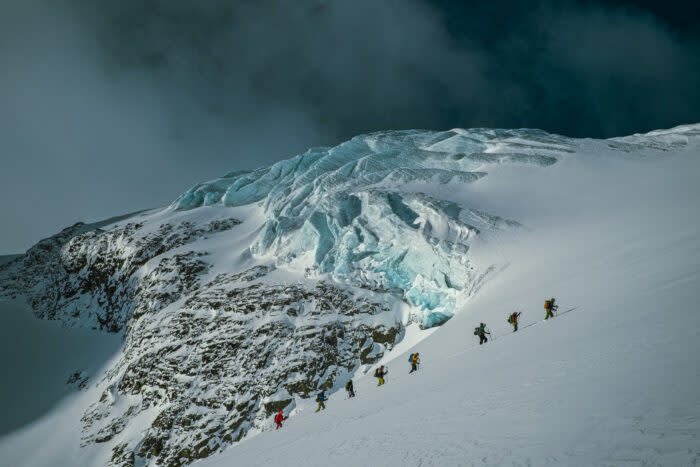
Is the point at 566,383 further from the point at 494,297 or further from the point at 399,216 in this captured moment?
the point at 399,216

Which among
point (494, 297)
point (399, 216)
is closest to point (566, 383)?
point (494, 297)

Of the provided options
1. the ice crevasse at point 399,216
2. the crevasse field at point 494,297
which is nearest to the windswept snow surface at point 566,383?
the crevasse field at point 494,297

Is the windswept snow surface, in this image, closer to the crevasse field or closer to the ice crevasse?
the crevasse field

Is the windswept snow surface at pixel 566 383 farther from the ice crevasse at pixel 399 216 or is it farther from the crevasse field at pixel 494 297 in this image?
the ice crevasse at pixel 399 216

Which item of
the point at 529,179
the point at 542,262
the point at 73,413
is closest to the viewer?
the point at 542,262

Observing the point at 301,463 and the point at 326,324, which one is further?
the point at 326,324

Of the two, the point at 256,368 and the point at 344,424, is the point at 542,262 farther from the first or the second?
the point at 256,368

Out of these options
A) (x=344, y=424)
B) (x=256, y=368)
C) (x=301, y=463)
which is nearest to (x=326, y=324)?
(x=256, y=368)
